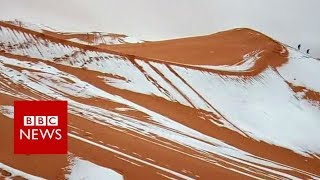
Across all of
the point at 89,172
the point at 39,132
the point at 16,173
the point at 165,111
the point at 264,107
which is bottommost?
the point at 264,107

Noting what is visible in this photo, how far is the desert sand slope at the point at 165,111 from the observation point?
422 inches

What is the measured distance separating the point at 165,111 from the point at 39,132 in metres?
8.43

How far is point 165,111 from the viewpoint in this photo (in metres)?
17.7

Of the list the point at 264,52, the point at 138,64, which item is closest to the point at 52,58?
the point at 138,64

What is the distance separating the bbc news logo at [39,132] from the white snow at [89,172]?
28.0 inches

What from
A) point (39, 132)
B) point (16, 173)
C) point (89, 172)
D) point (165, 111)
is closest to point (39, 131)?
point (39, 132)

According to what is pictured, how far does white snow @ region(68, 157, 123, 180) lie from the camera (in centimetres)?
916

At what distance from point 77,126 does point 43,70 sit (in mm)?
7152

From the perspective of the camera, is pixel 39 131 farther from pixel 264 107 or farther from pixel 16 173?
pixel 264 107

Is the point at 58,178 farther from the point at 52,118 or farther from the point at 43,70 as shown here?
the point at 43,70

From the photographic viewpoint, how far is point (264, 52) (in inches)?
1153

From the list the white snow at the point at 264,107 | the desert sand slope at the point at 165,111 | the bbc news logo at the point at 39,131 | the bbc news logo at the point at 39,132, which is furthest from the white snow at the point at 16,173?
the white snow at the point at 264,107

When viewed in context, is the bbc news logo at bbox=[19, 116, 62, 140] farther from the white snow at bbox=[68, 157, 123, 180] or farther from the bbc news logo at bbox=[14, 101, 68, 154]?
the white snow at bbox=[68, 157, 123, 180]

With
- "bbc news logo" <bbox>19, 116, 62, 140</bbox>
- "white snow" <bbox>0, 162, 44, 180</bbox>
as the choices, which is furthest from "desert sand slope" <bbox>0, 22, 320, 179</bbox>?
"bbc news logo" <bbox>19, 116, 62, 140</bbox>
